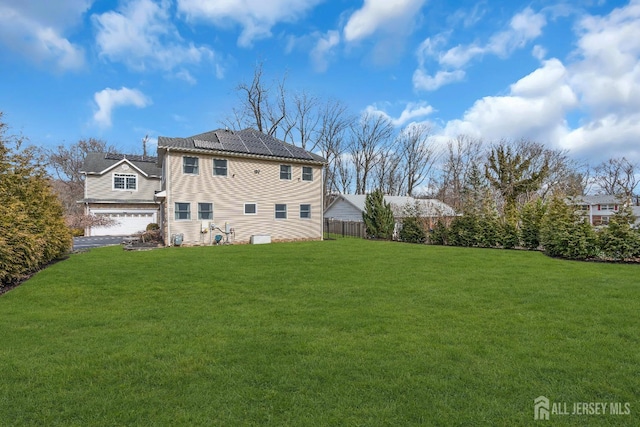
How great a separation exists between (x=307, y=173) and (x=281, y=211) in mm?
2872

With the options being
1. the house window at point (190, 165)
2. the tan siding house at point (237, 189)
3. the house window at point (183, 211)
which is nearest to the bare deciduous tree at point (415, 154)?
the tan siding house at point (237, 189)

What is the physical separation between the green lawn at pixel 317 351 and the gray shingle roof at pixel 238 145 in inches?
412

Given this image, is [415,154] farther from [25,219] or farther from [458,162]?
[25,219]

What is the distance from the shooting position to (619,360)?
3.31 m

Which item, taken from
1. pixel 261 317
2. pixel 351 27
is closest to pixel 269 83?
pixel 351 27

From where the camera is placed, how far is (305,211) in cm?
1989

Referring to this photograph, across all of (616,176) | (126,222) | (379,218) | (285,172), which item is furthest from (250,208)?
(616,176)

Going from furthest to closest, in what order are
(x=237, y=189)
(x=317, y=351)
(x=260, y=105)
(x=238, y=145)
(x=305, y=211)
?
(x=260, y=105), (x=305, y=211), (x=238, y=145), (x=237, y=189), (x=317, y=351)

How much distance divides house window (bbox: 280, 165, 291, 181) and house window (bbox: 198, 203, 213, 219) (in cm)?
444

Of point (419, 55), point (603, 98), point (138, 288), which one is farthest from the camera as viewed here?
point (603, 98)

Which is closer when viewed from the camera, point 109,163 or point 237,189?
point 237,189

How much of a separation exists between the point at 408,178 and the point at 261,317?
120 ft

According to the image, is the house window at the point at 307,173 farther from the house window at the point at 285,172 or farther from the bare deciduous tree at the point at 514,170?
the bare deciduous tree at the point at 514,170

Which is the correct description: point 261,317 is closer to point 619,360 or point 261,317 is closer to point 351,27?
point 619,360
